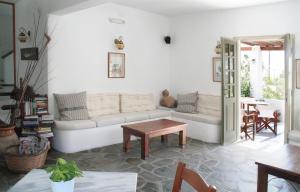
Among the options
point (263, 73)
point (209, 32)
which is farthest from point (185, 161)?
point (263, 73)

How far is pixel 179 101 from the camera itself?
6.50 metres

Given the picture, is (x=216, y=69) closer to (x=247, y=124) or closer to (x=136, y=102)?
(x=247, y=124)

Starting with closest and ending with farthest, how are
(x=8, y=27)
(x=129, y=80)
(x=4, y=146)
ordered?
(x=4, y=146), (x=129, y=80), (x=8, y=27)

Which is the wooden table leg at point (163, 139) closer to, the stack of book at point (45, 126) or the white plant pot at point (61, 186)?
the stack of book at point (45, 126)

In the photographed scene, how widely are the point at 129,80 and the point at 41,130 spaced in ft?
7.84

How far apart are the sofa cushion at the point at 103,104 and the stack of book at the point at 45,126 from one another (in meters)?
0.94

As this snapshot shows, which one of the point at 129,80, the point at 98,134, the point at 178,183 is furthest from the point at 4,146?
the point at 178,183

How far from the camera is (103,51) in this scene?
19.1 feet

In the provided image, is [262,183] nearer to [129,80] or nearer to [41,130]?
[41,130]

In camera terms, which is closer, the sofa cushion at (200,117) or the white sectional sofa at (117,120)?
the white sectional sofa at (117,120)

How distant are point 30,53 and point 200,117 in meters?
3.70

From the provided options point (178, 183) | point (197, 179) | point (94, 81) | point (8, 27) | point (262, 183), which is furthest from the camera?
point (8, 27)

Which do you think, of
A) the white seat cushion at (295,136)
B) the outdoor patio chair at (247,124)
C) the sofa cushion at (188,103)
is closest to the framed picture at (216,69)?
the sofa cushion at (188,103)

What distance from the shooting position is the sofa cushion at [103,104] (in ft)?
18.3
